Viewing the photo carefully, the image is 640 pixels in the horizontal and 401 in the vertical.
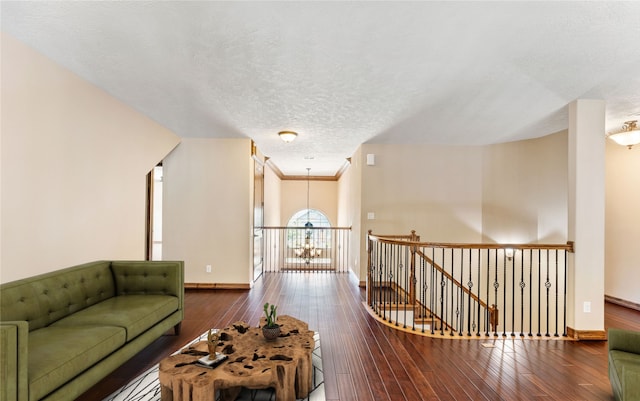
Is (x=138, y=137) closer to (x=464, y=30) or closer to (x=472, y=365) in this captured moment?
(x=464, y=30)

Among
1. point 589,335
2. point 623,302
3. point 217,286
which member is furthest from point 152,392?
point 623,302

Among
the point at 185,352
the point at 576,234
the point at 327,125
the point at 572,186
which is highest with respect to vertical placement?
the point at 327,125

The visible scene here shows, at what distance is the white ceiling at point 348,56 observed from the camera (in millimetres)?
2068

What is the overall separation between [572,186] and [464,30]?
2493 millimetres

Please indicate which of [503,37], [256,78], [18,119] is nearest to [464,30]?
[503,37]

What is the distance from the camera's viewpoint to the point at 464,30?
88.4 inches

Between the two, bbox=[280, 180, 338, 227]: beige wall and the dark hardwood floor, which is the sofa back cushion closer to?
the dark hardwood floor

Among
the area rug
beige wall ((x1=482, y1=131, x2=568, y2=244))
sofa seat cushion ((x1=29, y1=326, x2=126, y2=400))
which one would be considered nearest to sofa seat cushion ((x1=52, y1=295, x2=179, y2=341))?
sofa seat cushion ((x1=29, y1=326, x2=126, y2=400))

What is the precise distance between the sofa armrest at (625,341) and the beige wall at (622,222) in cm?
329

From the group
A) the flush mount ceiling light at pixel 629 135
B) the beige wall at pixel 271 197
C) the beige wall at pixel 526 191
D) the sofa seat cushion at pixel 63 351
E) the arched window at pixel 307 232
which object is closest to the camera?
the sofa seat cushion at pixel 63 351

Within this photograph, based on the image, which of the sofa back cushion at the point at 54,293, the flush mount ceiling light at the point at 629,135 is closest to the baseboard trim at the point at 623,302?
the flush mount ceiling light at the point at 629,135

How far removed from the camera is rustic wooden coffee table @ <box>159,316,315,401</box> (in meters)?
1.85

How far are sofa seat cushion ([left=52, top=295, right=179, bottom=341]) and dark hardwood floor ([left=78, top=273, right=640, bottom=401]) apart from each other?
37 cm

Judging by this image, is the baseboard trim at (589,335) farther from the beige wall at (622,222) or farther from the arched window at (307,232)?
the arched window at (307,232)
